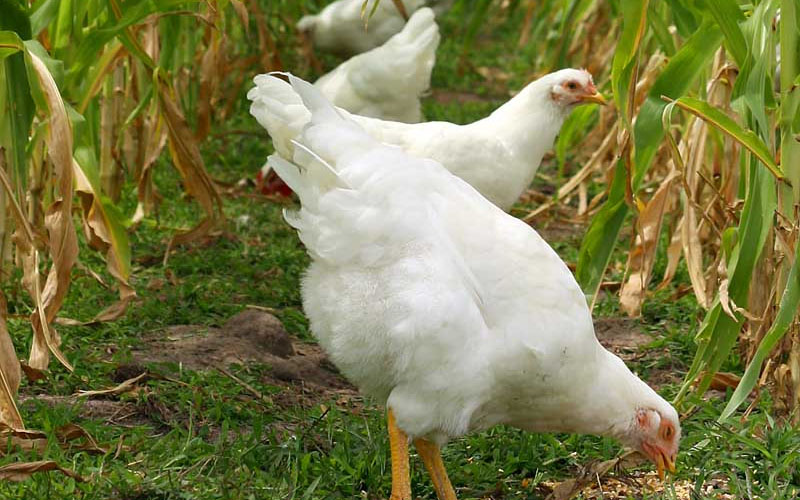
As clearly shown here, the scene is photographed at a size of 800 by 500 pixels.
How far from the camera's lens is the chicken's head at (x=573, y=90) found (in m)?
4.48

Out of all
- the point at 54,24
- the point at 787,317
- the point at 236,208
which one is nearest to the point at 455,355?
the point at 787,317

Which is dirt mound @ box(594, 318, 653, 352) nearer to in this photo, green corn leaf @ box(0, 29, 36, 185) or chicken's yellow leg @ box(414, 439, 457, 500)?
chicken's yellow leg @ box(414, 439, 457, 500)

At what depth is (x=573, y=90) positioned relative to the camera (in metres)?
4.50

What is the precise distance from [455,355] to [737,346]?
61.5 inches

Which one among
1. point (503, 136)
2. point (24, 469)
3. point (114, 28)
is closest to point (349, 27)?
point (503, 136)

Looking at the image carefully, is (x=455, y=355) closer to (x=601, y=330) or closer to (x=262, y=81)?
(x=262, y=81)

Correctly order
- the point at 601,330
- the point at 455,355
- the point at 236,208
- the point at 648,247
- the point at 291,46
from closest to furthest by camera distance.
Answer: the point at 455,355, the point at 648,247, the point at 601,330, the point at 236,208, the point at 291,46

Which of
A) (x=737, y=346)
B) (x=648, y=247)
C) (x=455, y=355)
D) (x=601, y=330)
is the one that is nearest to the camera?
(x=455, y=355)

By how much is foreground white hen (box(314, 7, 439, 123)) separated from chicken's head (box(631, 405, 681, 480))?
3.10 metres

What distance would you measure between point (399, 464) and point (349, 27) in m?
5.07

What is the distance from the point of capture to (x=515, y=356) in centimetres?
256

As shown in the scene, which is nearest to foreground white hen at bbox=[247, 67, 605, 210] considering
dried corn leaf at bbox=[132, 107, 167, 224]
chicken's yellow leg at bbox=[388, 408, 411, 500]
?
dried corn leaf at bbox=[132, 107, 167, 224]

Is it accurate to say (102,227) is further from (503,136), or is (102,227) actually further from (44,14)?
(503,136)

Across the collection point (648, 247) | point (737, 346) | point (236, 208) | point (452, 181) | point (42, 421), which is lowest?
point (236, 208)
